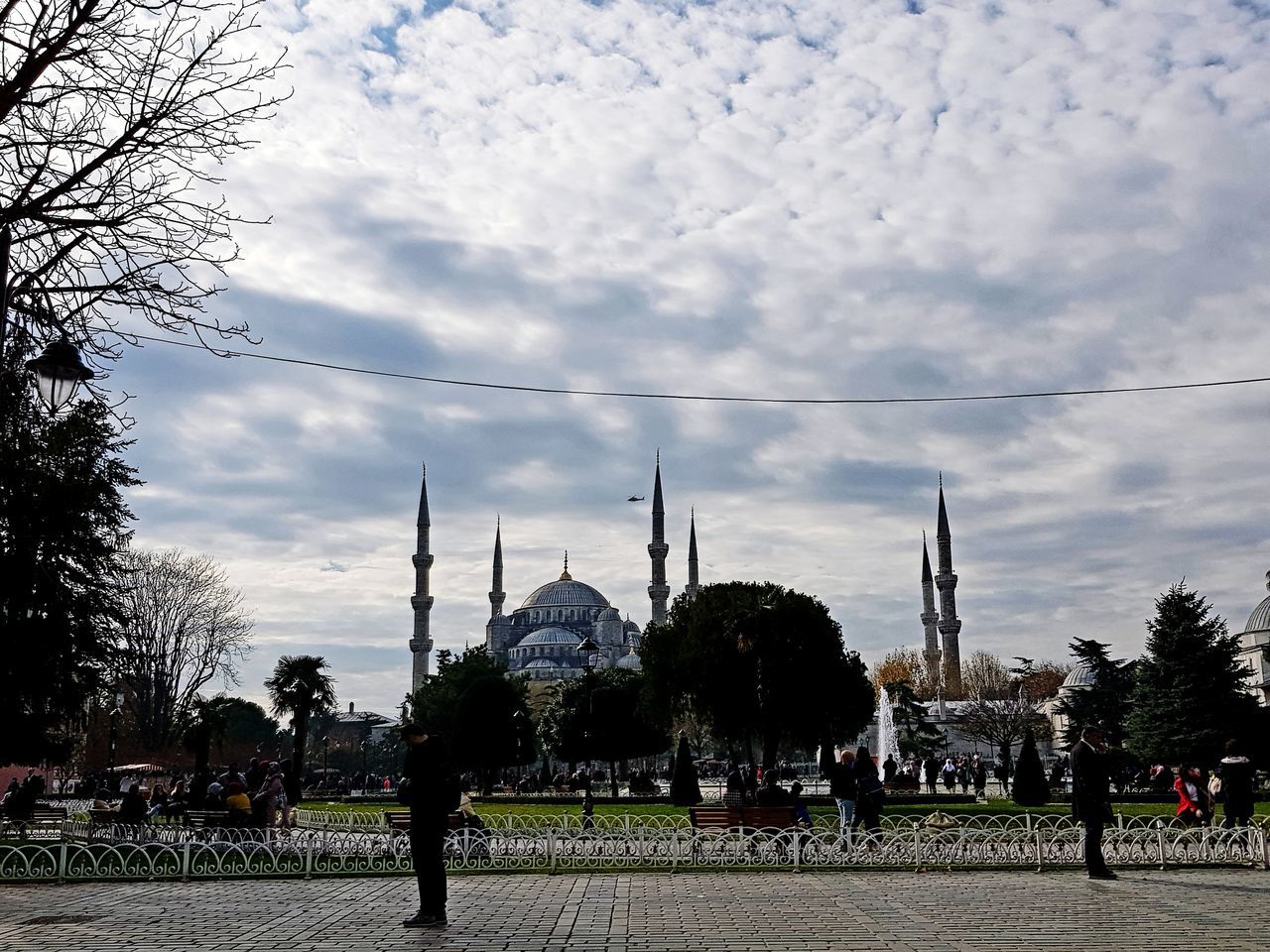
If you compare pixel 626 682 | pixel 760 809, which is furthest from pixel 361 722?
pixel 760 809

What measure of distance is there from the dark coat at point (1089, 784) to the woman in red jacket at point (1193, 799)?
445cm

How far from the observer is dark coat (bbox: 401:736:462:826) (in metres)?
8.62

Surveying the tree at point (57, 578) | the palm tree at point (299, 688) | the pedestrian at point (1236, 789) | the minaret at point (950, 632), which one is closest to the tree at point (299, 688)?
the palm tree at point (299, 688)

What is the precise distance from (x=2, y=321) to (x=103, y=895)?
5.57m

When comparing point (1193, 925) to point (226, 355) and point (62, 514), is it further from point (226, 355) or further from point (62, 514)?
point (62, 514)

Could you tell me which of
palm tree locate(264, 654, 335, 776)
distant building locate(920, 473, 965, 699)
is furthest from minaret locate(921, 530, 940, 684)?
palm tree locate(264, 654, 335, 776)

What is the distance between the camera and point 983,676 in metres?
83.6

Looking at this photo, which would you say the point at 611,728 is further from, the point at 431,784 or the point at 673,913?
the point at 431,784

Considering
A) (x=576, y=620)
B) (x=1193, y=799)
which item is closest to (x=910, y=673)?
(x=576, y=620)

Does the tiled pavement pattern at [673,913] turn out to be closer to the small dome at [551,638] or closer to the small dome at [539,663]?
the small dome at [539,663]

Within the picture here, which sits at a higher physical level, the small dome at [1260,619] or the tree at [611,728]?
the small dome at [1260,619]

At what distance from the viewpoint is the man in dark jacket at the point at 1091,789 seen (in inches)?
442

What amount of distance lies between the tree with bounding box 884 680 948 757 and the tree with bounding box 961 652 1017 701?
1114 cm

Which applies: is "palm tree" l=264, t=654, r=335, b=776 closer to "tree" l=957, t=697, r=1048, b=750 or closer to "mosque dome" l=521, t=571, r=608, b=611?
"tree" l=957, t=697, r=1048, b=750
